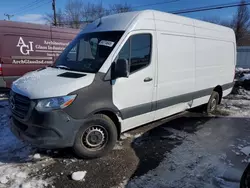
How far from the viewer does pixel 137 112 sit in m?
4.06

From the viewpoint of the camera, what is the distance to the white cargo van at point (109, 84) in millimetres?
3180

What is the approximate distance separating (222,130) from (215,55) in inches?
85.0

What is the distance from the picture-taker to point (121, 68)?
342cm

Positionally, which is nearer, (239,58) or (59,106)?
(59,106)

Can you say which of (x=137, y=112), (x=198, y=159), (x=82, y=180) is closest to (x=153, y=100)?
(x=137, y=112)

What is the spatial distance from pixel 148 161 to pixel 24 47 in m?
6.13

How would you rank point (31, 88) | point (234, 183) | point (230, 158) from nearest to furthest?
point (234, 183) < point (31, 88) < point (230, 158)

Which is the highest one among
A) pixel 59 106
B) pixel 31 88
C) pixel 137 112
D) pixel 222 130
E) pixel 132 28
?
pixel 132 28

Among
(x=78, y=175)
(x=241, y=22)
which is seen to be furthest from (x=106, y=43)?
(x=241, y=22)

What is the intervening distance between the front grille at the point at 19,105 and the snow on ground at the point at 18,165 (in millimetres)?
822

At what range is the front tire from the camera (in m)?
Result: 3.48

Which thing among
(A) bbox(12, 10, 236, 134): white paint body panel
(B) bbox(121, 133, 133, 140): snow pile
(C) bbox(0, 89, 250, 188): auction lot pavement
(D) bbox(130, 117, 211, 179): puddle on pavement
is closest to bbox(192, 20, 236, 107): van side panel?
(A) bbox(12, 10, 236, 134): white paint body panel

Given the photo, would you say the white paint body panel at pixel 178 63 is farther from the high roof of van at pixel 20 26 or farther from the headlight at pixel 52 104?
the high roof of van at pixel 20 26

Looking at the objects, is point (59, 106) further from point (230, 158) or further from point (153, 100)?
point (230, 158)
